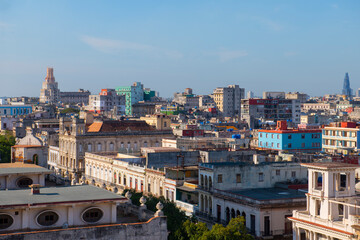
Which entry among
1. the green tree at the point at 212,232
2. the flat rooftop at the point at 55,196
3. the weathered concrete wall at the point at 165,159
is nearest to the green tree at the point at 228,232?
the green tree at the point at 212,232

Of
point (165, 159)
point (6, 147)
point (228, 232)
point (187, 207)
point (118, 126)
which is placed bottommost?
point (187, 207)

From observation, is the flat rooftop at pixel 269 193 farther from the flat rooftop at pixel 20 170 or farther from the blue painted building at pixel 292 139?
the blue painted building at pixel 292 139

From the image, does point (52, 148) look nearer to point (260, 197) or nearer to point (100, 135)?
point (100, 135)

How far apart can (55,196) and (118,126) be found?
77.7m

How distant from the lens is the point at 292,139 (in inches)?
4313

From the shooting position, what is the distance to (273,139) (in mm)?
112625

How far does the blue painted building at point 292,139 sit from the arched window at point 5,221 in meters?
83.7

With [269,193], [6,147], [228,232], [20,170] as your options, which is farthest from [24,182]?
[6,147]

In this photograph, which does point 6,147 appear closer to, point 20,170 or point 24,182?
point 20,170

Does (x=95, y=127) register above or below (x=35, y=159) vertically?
above

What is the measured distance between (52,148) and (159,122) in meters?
22.4

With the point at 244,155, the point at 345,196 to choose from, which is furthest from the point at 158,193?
the point at 345,196

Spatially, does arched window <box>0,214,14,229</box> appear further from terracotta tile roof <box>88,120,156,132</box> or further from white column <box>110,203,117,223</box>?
terracotta tile roof <box>88,120,156,132</box>

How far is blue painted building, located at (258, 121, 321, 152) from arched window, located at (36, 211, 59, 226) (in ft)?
271
